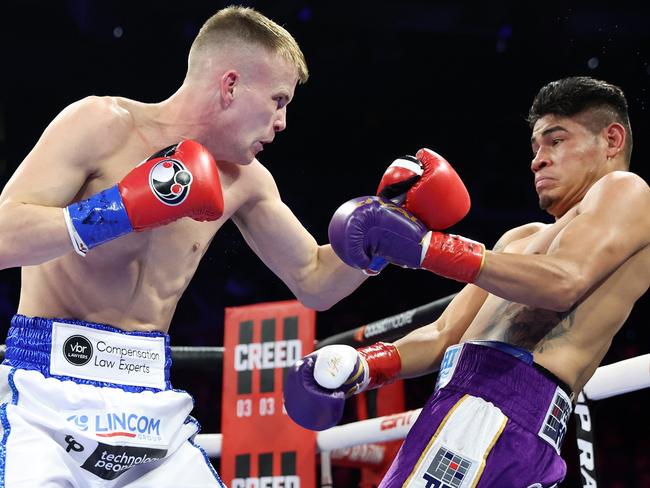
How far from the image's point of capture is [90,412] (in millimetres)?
1731

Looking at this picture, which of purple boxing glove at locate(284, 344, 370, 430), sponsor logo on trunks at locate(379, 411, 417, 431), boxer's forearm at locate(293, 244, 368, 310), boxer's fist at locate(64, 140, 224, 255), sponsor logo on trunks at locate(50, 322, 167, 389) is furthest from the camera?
sponsor logo on trunks at locate(379, 411, 417, 431)

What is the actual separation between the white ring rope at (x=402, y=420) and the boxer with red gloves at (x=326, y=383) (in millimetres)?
367

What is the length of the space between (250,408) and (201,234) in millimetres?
1256

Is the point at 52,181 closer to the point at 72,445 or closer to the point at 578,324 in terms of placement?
the point at 72,445

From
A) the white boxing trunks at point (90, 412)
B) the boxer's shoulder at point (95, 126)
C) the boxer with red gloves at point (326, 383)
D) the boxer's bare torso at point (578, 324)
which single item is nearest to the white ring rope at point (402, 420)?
the boxer's bare torso at point (578, 324)

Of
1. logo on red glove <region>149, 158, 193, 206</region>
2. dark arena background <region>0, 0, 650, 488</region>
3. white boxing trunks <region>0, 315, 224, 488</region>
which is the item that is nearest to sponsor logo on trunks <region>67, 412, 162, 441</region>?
white boxing trunks <region>0, 315, 224, 488</region>

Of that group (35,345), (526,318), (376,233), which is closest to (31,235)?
(35,345)

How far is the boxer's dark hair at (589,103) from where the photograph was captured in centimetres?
208

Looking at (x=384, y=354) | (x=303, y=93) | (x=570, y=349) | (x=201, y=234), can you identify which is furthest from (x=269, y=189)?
(x=303, y=93)

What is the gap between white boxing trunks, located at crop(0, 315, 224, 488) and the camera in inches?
65.9

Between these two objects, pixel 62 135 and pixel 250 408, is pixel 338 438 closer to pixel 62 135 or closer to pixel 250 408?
pixel 250 408

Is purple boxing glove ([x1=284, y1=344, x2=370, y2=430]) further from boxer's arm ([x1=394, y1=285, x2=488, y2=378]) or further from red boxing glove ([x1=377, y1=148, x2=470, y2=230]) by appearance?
red boxing glove ([x1=377, y1=148, x2=470, y2=230])

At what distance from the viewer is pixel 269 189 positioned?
2.29 meters

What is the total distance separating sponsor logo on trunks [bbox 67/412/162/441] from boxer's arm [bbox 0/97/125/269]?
13.6 inches
